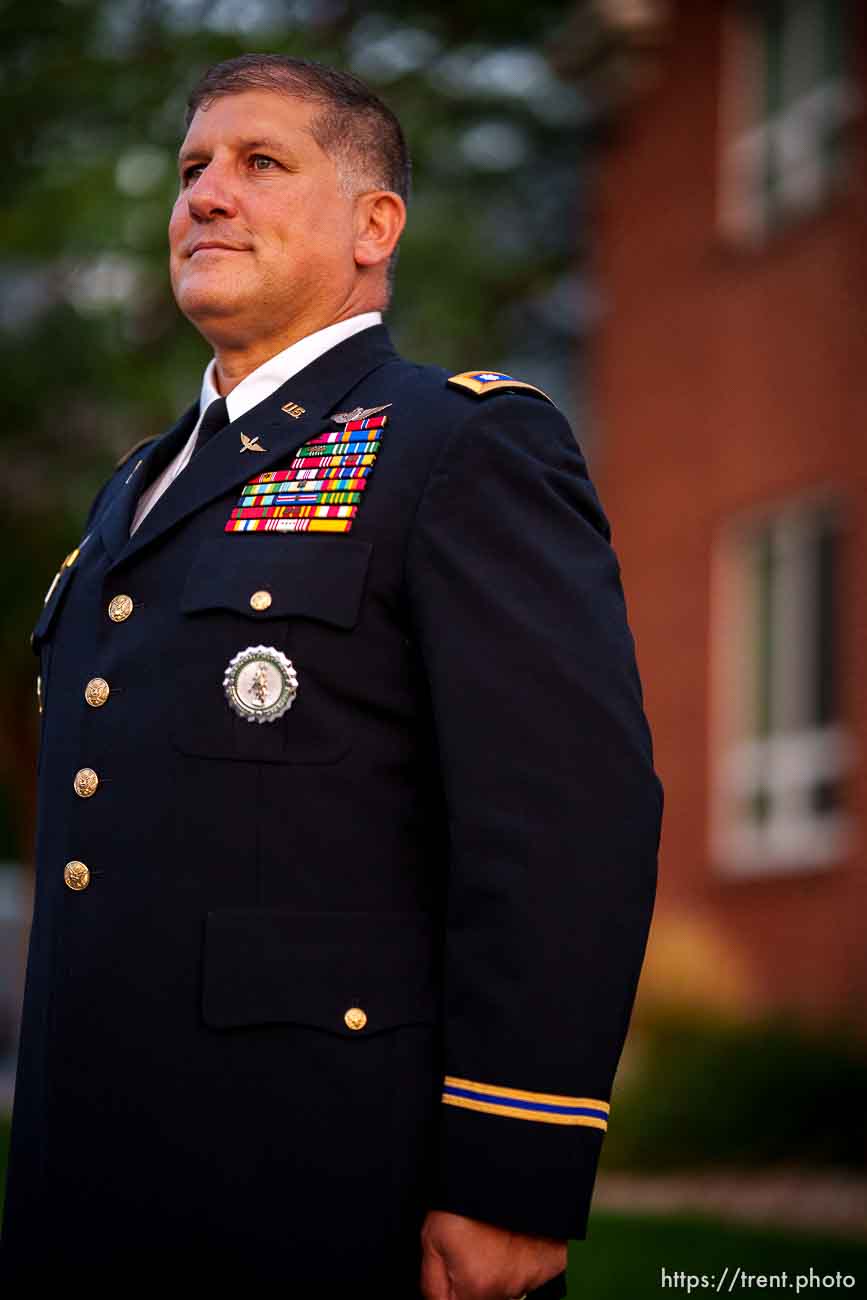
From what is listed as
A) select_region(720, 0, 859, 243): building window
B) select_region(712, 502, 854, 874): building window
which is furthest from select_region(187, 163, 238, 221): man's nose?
select_region(720, 0, 859, 243): building window

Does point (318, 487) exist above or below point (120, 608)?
above

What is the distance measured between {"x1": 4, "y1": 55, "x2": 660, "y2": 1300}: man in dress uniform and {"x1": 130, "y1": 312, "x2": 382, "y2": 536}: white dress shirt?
202 mm

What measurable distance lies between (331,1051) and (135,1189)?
0.33 meters

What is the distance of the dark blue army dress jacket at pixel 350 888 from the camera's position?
2.89 metres

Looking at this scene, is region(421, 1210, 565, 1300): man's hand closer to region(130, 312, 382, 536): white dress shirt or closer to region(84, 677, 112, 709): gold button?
region(84, 677, 112, 709): gold button

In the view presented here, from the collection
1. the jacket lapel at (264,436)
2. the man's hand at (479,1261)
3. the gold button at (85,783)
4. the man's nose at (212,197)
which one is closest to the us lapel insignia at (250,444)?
the jacket lapel at (264,436)

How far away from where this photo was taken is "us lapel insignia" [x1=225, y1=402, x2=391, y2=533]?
124 inches

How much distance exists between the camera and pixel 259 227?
Answer: 3.40 meters

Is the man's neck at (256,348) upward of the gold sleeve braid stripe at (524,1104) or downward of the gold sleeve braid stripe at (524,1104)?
upward

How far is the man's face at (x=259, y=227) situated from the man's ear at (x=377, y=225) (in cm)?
Result: 2

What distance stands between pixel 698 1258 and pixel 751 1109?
3613 mm

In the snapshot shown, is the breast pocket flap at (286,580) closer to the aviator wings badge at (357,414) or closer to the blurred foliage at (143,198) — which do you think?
the aviator wings badge at (357,414)

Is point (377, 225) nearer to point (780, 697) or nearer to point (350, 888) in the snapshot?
point (350, 888)

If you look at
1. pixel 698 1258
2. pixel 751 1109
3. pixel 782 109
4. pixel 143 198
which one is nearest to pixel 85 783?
pixel 698 1258
